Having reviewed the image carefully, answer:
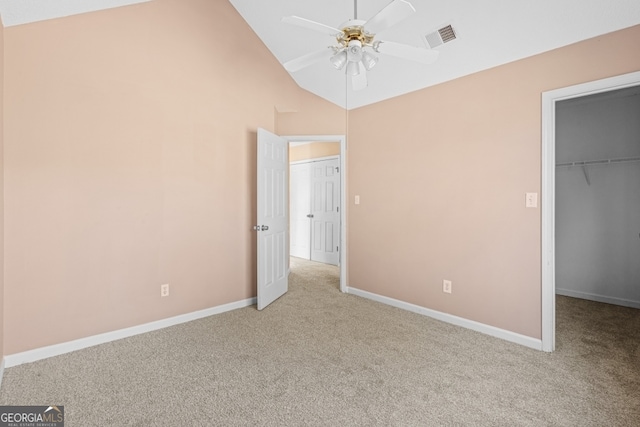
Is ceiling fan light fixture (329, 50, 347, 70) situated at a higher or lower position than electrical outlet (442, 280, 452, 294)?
higher

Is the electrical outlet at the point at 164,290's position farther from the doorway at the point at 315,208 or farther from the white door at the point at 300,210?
the white door at the point at 300,210

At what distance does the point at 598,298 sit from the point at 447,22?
3.74m

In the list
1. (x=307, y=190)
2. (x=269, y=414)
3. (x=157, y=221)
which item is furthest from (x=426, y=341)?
(x=307, y=190)

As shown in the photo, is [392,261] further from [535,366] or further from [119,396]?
[119,396]

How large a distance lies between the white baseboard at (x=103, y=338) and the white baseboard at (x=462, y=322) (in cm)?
170

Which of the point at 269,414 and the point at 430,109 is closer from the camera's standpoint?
the point at 269,414

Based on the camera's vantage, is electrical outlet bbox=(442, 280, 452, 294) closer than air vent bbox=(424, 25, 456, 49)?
No

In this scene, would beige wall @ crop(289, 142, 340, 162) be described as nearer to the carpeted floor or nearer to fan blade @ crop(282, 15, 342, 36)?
the carpeted floor

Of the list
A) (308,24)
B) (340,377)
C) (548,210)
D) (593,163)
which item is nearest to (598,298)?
(593,163)

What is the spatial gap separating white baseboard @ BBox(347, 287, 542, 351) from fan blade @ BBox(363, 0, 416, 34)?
2.64 meters

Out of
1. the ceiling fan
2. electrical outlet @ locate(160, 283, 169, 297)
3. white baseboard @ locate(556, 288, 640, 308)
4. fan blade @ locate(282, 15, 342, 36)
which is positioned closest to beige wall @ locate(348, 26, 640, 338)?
the ceiling fan

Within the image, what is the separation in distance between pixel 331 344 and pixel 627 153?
4038 millimetres

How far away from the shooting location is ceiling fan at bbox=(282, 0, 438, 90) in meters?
1.65

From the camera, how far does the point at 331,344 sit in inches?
102
